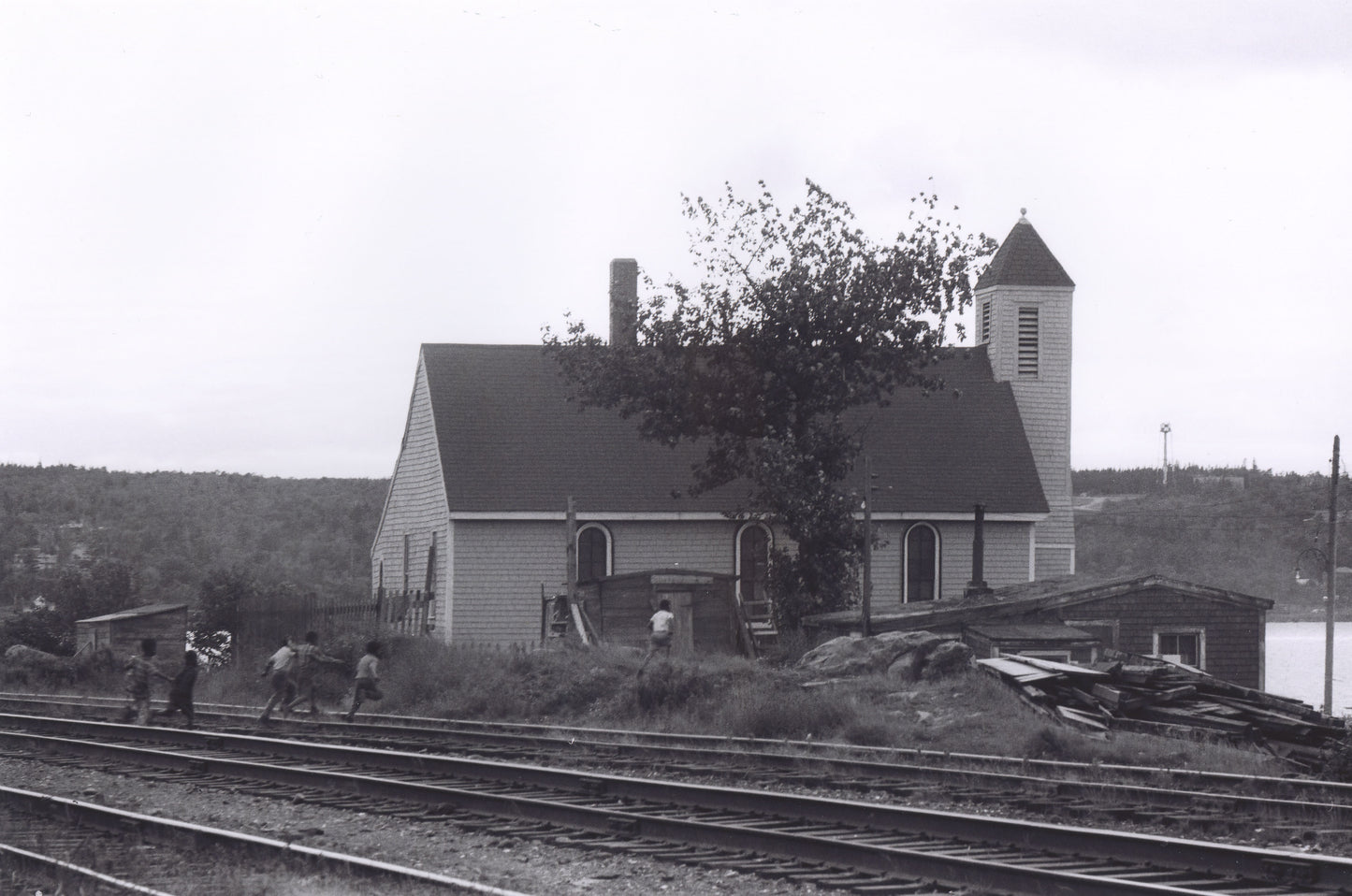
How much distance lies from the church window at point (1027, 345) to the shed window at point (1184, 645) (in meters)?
12.3

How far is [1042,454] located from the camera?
42312 mm

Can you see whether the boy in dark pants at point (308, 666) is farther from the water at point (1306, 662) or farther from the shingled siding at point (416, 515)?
the water at point (1306, 662)

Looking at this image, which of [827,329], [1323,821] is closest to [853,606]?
[827,329]

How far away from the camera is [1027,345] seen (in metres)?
42.9

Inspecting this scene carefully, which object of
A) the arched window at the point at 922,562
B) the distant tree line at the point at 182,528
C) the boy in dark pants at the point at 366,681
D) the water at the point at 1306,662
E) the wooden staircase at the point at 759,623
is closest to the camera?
the boy in dark pants at the point at 366,681

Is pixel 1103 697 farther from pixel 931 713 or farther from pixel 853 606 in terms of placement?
pixel 853 606

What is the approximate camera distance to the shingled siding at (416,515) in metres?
38.3

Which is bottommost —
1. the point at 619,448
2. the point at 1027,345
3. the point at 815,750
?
the point at 815,750

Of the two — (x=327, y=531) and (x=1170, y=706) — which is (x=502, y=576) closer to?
(x=1170, y=706)

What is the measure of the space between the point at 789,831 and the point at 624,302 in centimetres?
2358

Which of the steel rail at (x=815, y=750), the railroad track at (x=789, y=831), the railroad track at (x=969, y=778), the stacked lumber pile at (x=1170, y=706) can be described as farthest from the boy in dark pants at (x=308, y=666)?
the stacked lumber pile at (x=1170, y=706)

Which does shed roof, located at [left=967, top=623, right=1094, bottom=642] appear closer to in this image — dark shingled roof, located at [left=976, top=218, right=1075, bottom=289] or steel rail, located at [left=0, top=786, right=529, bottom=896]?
dark shingled roof, located at [left=976, top=218, right=1075, bottom=289]

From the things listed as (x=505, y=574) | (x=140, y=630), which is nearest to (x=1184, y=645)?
(x=505, y=574)

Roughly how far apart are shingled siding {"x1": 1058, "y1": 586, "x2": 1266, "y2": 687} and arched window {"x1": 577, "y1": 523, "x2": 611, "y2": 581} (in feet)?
38.4
